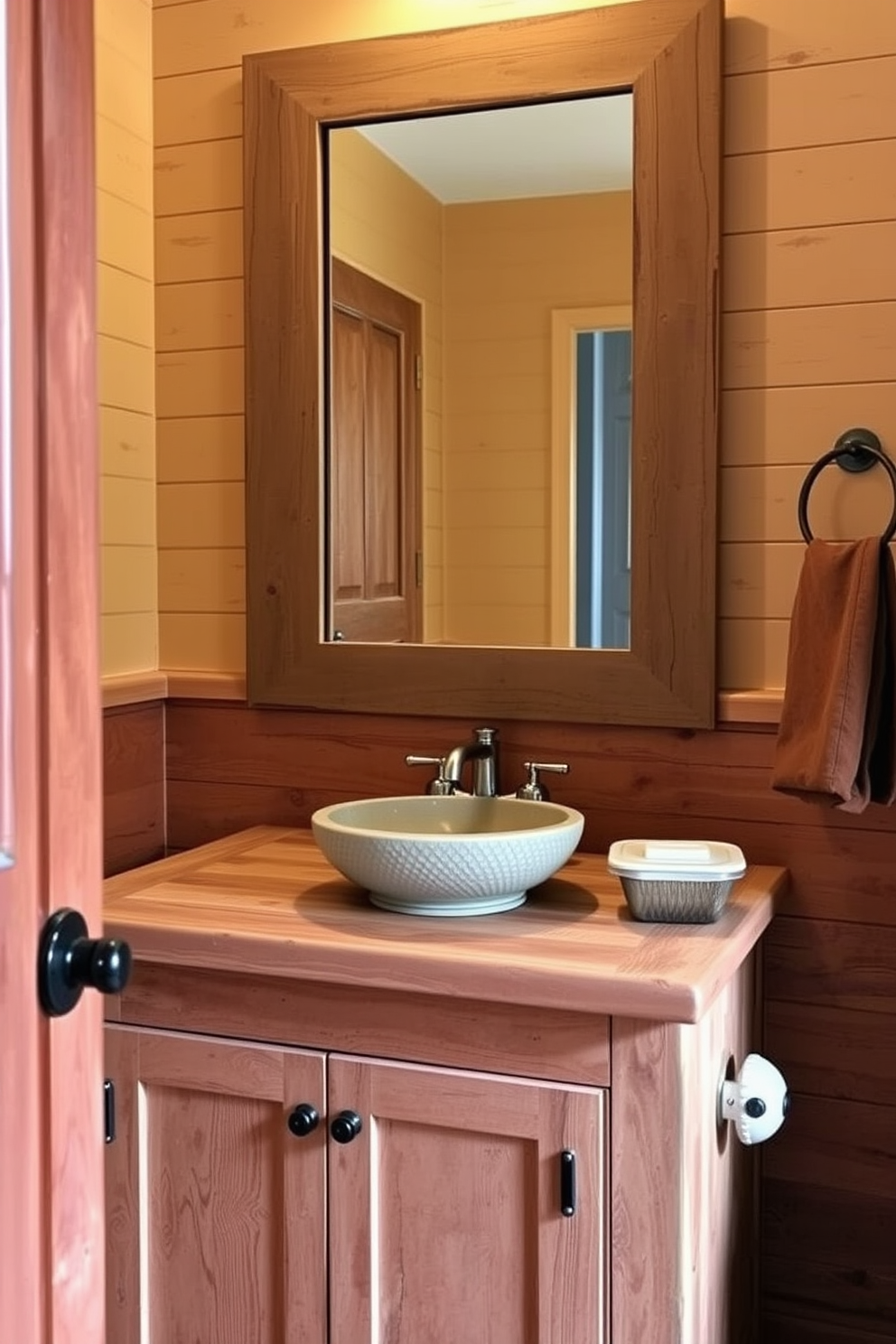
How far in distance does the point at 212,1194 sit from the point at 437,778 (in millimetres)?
603

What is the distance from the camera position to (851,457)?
1790mm

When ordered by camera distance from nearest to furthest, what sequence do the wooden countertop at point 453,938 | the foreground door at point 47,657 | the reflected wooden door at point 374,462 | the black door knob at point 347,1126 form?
the foreground door at point 47,657 < the wooden countertop at point 453,938 < the black door knob at point 347,1126 < the reflected wooden door at point 374,462

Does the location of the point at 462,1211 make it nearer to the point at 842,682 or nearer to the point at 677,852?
the point at 677,852

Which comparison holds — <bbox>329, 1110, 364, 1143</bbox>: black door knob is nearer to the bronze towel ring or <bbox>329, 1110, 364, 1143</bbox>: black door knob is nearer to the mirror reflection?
the mirror reflection

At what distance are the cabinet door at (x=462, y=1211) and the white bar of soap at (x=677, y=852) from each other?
29 centimetres

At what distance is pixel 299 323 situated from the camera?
2.05 metres

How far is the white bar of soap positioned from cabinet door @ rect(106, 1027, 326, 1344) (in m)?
0.45

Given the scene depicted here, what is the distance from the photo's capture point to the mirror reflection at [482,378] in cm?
190

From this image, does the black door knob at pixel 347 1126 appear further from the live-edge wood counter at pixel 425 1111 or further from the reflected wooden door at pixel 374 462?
the reflected wooden door at pixel 374 462

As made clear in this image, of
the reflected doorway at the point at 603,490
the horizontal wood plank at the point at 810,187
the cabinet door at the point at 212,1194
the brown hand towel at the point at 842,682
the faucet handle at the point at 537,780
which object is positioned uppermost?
the horizontal wood plank at the point at 810,187

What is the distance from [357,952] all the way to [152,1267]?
19.7 inches

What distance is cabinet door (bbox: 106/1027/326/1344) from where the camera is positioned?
157 cm

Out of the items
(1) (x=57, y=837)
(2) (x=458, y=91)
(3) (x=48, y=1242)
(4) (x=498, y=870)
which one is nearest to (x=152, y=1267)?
(4) (x=498, y=870)

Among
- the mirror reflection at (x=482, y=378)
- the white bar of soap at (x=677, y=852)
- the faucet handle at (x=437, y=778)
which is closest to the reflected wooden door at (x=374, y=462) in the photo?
the mirror reflection at (x=482, y=378)
